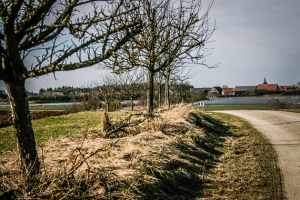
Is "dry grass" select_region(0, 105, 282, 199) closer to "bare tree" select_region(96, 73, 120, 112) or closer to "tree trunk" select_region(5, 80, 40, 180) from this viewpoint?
"tree trunk" select_region(5, 80, 40, 180)

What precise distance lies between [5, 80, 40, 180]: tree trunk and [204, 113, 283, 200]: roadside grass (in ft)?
10.6

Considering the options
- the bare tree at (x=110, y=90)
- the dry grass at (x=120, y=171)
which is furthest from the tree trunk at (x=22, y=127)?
the bare tree at (x=110, y=90)

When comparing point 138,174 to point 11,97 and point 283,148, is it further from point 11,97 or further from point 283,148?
point 283,148

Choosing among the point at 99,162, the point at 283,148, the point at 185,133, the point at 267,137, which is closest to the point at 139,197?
the point at 99,162

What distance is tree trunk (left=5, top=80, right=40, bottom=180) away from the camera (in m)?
3.66

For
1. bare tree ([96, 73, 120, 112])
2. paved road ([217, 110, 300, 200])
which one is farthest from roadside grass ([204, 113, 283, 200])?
bare tree ([96, 73, 120, 112])

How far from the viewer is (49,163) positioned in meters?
4.92

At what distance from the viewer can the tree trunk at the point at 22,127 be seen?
366cm

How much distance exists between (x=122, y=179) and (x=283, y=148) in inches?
269

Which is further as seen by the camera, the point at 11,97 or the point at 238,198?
the point at 238,198

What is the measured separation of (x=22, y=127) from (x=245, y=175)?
4.92 metres

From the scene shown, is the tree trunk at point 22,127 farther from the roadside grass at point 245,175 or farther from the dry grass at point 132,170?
the roadside grass at point 245,175

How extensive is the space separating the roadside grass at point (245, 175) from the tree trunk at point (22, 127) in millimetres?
3230

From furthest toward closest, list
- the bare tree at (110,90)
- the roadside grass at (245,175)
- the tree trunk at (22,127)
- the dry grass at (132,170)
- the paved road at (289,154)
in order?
the bare tree at (110,90) → the paved road at (289,154) → the roadside grass at (245,175) → the dry grass at (132,170) → the tree trunk at (22,127)
